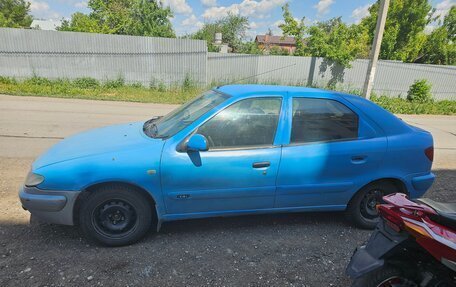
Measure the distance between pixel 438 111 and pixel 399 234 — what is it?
17535 mm

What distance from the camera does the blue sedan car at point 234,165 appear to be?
3012 millimetres

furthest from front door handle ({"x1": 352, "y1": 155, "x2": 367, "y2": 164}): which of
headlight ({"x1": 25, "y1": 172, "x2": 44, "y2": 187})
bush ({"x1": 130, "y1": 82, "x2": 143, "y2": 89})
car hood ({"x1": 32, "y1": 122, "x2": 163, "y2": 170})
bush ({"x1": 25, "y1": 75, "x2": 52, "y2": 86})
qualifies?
bush ({"x1": 25, "y1": 75, "x2": 52, "y2": 86})

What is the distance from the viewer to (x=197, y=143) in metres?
3.00

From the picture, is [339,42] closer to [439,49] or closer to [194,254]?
[439,49]

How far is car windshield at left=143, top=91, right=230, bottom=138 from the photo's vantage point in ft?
11.1

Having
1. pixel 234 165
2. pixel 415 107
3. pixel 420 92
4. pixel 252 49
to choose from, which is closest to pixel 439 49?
pixel 420 92

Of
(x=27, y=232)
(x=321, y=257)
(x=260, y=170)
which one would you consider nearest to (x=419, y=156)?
(x=321, y=257)

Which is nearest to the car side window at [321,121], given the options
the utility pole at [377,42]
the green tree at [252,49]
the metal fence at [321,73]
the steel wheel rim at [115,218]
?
the steel wheel rim at [115,218]

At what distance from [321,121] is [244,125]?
878mm

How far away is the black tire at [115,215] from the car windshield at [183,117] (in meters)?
0.71

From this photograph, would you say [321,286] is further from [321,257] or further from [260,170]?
[260,170]

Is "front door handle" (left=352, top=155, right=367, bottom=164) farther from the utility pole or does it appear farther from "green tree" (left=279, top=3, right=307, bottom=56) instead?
"green tree" (left=279, top=3, right=307, bottom=56)

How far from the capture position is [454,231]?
210cm

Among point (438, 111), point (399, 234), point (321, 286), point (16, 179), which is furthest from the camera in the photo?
point (438, 111)
